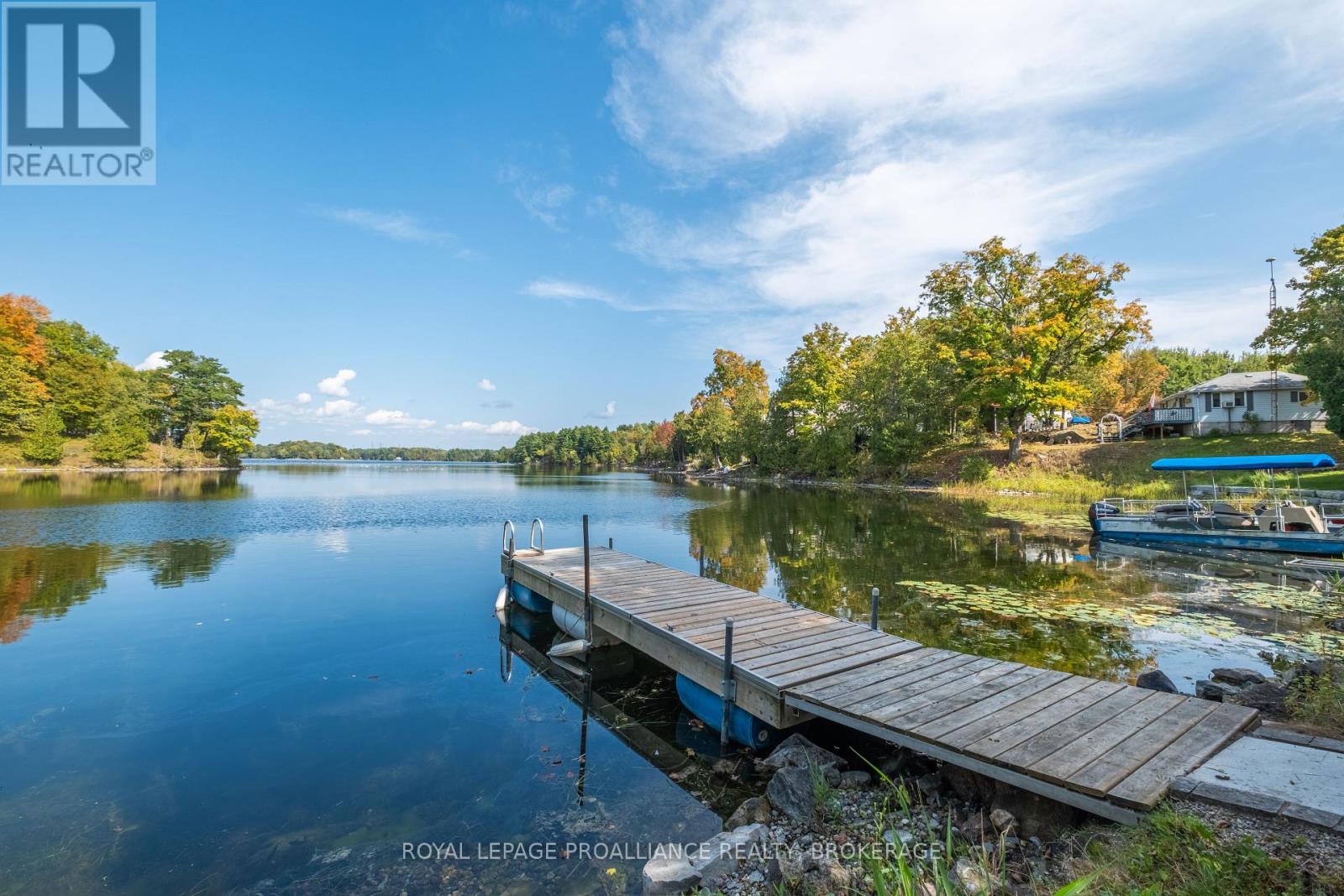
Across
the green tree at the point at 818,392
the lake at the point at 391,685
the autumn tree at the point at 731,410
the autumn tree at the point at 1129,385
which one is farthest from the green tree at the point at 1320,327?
the autumn tree at the point at 731,410

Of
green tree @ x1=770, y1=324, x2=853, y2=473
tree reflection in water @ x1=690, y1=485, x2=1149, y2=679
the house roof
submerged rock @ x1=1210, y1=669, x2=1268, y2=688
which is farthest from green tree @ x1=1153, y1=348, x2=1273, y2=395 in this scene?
submerged rock @ x1=1210, y1=669, x2=1268, y2=688

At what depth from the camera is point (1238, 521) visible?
17156mm

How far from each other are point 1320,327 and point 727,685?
37.1 meters

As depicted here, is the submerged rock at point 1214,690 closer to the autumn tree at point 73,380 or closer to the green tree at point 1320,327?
the green tree at point 1320,327

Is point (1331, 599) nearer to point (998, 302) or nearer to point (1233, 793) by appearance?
point (1233, 793)

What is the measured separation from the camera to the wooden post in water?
6.00 m

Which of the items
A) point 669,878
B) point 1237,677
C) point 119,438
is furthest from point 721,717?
point 119,438

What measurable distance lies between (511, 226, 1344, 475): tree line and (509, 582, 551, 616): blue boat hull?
105 ft

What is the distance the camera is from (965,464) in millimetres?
37719

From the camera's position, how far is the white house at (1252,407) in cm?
3403

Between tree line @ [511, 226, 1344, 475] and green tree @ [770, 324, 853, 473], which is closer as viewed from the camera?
tree line @ [511, 226, 1344, 475]

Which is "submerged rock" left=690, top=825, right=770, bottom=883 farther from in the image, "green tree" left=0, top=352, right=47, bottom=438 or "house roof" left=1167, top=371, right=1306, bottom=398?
"green tree" left=0, top=352, right=47, bottom=438

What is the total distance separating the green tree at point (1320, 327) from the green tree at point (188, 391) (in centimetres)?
8921

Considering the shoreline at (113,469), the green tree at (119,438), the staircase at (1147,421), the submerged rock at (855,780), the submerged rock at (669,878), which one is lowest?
the submerged rock at (855,780)
